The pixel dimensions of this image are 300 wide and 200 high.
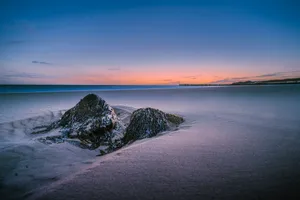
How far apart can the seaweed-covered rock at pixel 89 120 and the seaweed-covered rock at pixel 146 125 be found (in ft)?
2.26

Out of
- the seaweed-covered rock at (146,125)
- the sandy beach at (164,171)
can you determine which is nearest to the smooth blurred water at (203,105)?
the seaweed-covered rock at (146,125)

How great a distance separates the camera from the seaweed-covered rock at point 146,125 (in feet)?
17.9

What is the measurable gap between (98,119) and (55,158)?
238cm

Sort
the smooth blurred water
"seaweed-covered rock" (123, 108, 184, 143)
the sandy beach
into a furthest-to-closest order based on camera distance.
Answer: the smooth blurred water < "seaweed-covered rock" (123, 108, 184, 143) < the sandy beach

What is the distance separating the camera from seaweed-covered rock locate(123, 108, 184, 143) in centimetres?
545

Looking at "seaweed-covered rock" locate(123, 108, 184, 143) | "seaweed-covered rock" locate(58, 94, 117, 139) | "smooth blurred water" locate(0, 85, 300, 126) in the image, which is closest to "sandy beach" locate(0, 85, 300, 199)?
"seaweed-covered rock" locate(58, 94, 117, 139)

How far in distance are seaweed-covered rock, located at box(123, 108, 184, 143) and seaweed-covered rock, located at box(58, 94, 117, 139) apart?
27.1 inches

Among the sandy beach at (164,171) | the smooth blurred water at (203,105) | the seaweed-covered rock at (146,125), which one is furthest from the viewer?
the smooth blurred water at (203,105)

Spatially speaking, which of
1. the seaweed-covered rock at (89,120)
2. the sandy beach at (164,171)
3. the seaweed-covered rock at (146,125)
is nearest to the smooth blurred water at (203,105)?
the seaweed-covered rock at (146,125)

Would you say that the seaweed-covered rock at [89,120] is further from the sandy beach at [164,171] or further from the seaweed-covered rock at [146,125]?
the sandy beach at [164,171]

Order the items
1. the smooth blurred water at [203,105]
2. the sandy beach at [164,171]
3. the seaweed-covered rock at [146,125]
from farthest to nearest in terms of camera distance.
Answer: the smooth blurred water at [203,105]
the seaweed-covered rock at [146,125]
the sandy beach at [164,171]

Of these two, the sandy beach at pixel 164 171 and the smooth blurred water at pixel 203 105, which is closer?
the sandy beach at pixel 164 171

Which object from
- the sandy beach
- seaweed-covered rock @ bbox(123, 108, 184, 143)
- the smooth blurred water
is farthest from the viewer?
the smooth blurred water

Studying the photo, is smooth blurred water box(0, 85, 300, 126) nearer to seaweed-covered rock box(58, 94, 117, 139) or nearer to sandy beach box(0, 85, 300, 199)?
seaweed-covered rock box(58, 94, 117, 139)
